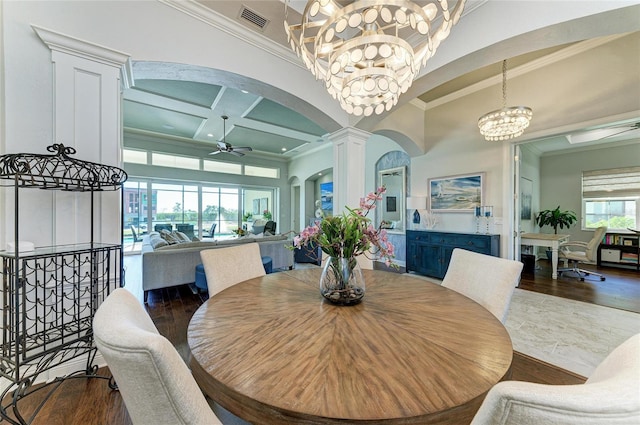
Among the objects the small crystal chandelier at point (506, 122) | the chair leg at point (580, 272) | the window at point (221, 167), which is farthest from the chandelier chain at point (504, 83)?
the window at point (221, 167)

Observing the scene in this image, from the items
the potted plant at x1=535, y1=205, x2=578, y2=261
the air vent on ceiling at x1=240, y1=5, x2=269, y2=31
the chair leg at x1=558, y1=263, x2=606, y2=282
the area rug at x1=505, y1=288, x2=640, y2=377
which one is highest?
the air vent on ceiling at x1=240, y1=5, x2=269, y2=31

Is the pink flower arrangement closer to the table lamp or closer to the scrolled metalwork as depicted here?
the scrolled metalwork

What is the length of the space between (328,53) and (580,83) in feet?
12.5

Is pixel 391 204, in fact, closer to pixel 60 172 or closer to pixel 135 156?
pixel 60 172

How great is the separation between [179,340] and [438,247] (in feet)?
13.0

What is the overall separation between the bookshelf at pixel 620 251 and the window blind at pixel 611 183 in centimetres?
96

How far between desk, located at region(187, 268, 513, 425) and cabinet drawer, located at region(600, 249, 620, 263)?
280 inches

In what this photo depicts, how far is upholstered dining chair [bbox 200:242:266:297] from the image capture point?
166 centimetres

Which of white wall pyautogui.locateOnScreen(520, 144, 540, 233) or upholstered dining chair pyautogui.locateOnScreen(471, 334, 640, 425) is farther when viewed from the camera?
white wall pyautogui.locateOnScreen(520, 144, 540, 233)

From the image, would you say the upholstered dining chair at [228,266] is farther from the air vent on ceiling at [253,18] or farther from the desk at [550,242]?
the desk at [550,242]

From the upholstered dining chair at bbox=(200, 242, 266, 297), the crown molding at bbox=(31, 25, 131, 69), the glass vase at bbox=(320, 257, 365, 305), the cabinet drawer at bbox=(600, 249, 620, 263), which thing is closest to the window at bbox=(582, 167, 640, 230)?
the cabinet drawer at bbox=(600, 249, 620, 263)

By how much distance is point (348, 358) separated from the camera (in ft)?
2.55

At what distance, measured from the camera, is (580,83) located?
127 inches

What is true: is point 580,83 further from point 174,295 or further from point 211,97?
point 174,295
